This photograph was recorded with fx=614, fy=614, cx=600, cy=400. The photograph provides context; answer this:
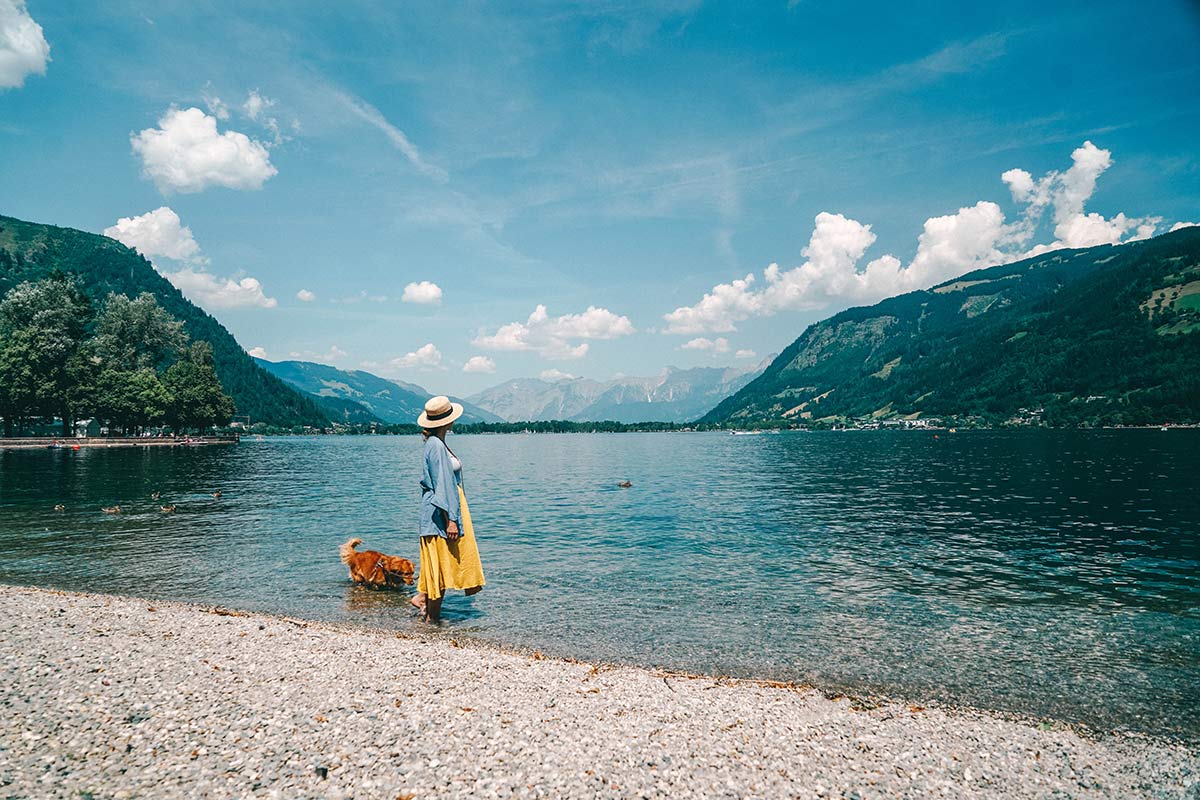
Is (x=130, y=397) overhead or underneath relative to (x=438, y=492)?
overhead

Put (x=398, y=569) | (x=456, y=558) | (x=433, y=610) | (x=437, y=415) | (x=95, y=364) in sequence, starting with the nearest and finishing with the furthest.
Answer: (x=437, y=415)
(x=456, y=558)
(x=433, y=610)
(x=398, y=569)
(x=95, y=364)

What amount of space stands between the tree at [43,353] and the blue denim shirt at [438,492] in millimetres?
136629

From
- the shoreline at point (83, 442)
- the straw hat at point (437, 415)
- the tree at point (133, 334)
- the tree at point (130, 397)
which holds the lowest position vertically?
the shoreline at point (83, 442)

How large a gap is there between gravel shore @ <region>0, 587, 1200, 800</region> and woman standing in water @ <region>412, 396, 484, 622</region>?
2.79 metres

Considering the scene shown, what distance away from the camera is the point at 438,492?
13.7 meters

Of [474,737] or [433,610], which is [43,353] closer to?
[433,610]

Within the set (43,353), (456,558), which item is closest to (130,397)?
(43,353)

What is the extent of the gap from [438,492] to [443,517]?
608 mm

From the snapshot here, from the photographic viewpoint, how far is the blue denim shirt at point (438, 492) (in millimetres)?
13633

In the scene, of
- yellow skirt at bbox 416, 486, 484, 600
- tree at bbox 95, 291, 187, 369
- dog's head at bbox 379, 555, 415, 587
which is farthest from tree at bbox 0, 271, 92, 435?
yellow skirt at bbox 416, 486, 484, 600

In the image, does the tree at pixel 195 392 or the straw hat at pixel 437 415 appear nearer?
the straw hat at pixel 437 415

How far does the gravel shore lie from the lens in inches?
275

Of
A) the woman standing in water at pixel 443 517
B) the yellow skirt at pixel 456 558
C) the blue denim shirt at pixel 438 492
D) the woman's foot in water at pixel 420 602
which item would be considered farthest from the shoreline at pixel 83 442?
the blue denim shirt at pixel 438 492

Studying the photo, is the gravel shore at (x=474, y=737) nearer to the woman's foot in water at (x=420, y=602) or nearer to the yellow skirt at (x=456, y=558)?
the yellow skirt at (x=456, y=558)
